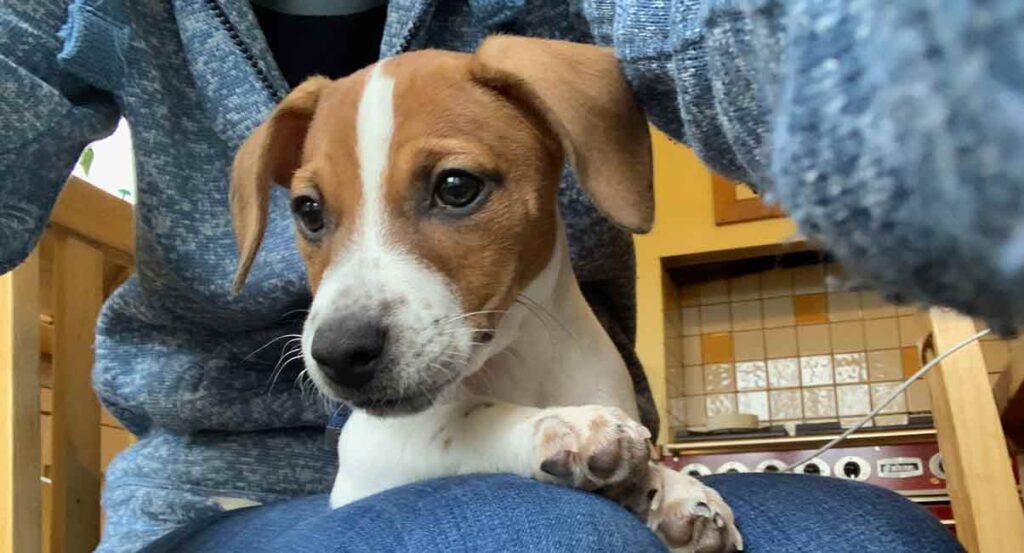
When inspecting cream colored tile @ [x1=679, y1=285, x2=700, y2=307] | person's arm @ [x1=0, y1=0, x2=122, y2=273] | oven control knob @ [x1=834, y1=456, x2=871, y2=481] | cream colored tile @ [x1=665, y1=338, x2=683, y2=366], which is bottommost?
oven control knob @ [x1=834, y1=456, x2=871, y2=481]

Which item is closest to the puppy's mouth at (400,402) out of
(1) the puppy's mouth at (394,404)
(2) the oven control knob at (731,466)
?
(1) the puppy's mouth at (394,404)

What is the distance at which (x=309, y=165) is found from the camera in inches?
38.3

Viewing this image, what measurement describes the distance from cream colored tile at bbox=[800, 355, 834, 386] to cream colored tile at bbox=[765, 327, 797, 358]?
6cm

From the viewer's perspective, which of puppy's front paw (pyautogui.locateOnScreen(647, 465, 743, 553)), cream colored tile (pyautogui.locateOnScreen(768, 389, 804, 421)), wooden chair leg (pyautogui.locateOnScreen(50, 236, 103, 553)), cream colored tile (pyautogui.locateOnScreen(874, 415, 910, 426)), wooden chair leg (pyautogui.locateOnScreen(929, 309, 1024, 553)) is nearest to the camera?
puppy's front paw (pyautogui.locateOnScreen(647, 465, 743, 553))

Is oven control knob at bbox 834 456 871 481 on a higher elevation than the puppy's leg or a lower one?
higher

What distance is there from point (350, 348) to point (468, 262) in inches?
5.9

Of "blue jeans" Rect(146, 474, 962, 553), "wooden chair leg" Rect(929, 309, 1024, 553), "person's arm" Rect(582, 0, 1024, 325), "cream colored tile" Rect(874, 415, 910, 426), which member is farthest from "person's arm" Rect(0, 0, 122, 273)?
"cream colored tile" Rect(874, 415, 910, 426)

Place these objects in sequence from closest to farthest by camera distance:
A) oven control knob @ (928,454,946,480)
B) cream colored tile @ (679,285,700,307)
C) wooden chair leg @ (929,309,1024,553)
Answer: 1. wooden chair leg @ (929,309,1024,553)
2. oven control knob @ (928,454,946,480)
3. cream colored tile @ (679,285,700,307)

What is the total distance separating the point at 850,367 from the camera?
128 inches

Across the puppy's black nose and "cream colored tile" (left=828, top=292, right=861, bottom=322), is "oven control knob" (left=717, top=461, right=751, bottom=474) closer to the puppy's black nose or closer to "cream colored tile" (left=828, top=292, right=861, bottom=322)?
"cream colored tile" (left=828, top=292, right=861, bottom=322)

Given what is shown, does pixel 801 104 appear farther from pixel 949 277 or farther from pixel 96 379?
pixel 96 379

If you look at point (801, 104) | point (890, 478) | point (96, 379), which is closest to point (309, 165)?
point (96, 379)

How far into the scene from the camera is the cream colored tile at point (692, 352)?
345 cm

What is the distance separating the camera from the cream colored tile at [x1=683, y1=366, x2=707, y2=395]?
11.2 feet
